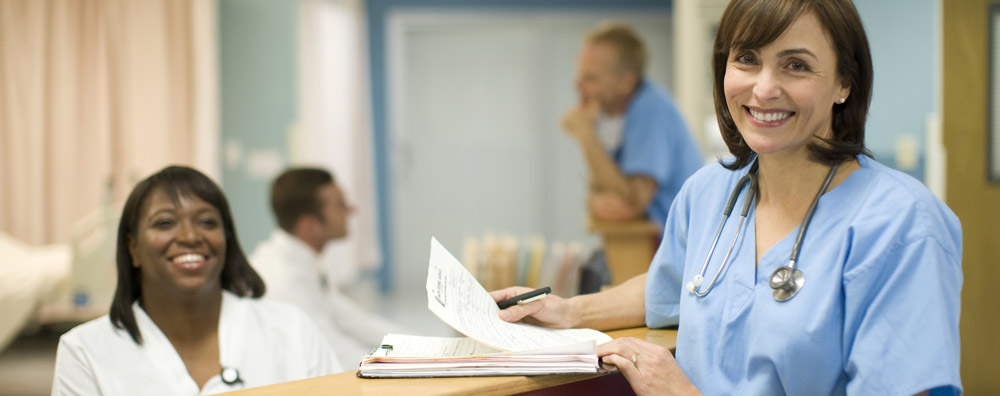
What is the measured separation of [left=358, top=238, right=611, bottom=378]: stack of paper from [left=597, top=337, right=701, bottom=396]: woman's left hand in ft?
0.13

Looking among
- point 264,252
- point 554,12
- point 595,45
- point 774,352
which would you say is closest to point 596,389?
point 774,352

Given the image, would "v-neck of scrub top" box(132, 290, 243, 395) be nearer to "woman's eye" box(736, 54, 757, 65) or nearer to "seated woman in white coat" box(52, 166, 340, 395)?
"seated woman in white coat" box(52, 166, 340, 395)

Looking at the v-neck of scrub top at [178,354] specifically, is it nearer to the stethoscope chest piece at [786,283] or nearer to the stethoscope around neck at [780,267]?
the stethoscope around neck at [780,267]

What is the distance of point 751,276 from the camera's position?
119cm

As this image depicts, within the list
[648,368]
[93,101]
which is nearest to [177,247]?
[648,368]

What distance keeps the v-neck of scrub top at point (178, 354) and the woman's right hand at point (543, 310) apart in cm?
59

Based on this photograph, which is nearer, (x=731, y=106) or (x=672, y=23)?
(x=731, y=106)

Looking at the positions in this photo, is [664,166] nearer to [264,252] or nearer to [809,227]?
[264,252]

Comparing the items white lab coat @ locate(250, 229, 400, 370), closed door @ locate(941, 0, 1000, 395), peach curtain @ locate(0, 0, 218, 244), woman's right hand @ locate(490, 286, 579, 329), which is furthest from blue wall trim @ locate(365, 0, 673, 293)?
woman's right hand @ locate(490, 286, 579, 329)

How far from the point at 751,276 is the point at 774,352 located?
0.13 meters

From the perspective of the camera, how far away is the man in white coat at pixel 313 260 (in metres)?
2.72

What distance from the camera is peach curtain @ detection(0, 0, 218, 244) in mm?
4242

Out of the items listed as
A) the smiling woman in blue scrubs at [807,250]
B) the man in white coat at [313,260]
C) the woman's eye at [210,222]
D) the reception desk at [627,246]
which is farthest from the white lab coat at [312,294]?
the smiling woman in blue scrubs at [807,250]

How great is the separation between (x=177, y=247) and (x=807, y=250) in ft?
3.85
